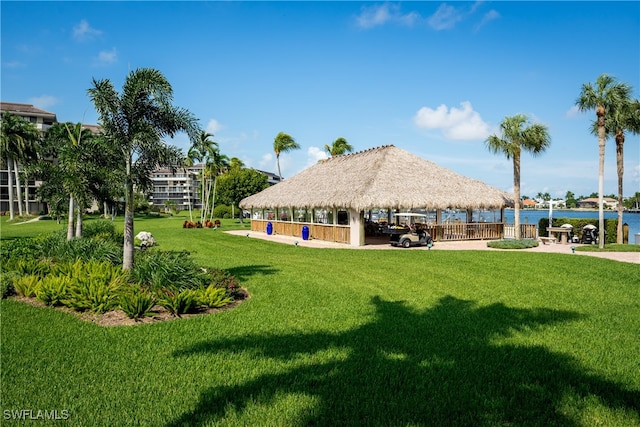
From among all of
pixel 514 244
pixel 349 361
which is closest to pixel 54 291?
pixel 349 361

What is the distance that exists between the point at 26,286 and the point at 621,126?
29.3 meters

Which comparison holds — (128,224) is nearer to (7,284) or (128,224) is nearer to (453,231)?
(7,284)

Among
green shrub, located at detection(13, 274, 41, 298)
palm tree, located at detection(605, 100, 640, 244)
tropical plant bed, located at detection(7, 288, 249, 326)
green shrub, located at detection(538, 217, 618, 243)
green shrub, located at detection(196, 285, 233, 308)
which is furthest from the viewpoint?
green shrub, located at detection(538, 217, 618, 243)

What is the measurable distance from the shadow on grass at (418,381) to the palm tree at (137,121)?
18.8 feet

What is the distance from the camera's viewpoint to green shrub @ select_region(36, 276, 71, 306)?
355 inches

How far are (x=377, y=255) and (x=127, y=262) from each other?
35.5 feet

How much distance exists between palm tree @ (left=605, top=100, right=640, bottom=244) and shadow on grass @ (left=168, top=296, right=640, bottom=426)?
21.9 m

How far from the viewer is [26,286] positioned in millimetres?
9961

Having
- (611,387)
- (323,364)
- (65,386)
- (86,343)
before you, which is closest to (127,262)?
(86,343)

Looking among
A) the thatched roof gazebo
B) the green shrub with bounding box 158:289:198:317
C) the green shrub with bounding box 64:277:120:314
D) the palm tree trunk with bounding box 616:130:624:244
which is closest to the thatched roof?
the thatched roof gazebo

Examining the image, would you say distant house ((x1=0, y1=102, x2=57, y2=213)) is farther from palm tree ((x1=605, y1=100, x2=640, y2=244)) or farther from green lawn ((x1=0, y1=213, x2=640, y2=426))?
palm tree ((x1=605, y1=100, x2=640, y2=244))

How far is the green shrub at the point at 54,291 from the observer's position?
29.6ft

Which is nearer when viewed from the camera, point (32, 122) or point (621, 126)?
point (621, 126)

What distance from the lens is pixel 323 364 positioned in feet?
19.0
